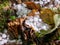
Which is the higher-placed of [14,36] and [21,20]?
[21,20]

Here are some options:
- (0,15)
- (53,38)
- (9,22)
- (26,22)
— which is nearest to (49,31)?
(53,38)

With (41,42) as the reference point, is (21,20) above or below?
above

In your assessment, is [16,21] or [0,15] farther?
[0,15]

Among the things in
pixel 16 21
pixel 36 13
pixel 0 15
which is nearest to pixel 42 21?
pixel 36 13

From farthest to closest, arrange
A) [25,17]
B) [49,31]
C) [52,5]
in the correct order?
[52,5]
[25,17]
[49,31]

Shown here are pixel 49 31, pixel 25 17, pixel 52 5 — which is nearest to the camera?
pixel 49 31

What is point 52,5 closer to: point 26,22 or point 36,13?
point 36,13

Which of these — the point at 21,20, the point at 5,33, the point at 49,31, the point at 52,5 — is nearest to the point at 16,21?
the point at 21,20

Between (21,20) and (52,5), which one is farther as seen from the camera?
(52,5)

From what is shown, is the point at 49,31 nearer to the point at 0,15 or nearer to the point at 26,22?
the point at 26,22
